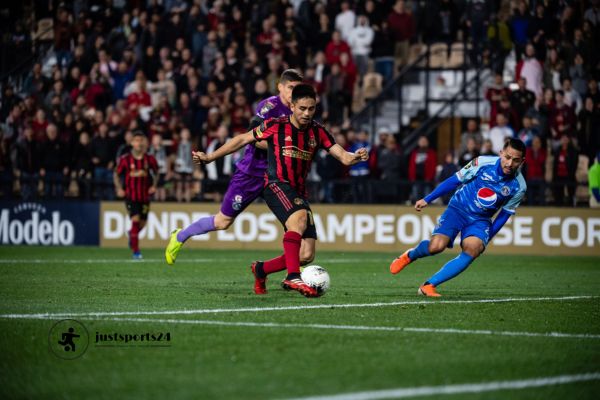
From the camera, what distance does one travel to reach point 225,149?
11.1 meters

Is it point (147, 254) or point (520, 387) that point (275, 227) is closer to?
point (147, 254)

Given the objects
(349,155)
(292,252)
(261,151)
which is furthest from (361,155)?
(261,151)

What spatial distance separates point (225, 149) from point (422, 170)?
38.8ft

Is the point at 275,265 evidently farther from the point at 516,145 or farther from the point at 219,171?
the point at 219,171

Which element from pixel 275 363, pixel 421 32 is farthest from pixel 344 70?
pixel 275 363

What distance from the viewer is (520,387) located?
6238 mm

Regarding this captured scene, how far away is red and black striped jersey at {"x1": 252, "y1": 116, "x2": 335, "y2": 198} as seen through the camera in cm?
1111

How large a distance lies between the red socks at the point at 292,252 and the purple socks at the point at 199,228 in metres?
3.18

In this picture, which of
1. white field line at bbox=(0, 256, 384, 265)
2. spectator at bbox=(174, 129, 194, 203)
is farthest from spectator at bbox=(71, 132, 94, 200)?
white field line at bbox=(0, 256, 384, 265)

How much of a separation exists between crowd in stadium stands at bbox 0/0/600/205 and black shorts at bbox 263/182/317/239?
34.6 feet

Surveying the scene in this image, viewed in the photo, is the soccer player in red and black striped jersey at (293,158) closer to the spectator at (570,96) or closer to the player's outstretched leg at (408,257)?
the player's outstretched leg at (408,257)

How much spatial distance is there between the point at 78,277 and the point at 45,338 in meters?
6.38

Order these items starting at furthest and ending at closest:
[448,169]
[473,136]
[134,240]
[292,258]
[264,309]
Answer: [448,169] < [473,136] < [134,240] < [292,258] < [264,309]

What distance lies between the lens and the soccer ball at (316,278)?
10750mm
